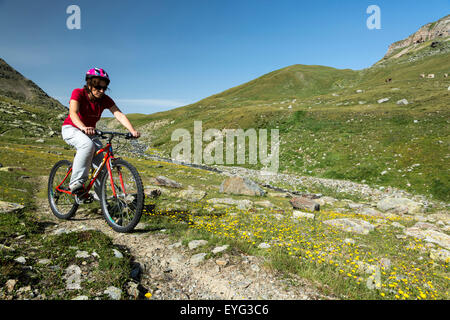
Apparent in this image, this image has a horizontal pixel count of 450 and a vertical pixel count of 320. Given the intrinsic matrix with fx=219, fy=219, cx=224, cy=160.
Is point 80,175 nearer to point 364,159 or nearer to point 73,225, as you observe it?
point 73,225

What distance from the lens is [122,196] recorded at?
6.04 m

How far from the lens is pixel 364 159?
27.9m

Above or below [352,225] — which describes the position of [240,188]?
above

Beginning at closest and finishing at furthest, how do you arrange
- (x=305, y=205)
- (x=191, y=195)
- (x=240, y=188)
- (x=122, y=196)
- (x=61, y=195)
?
1. (x=122, y=196)
2. (x=61, y=195)
3. (x=191, y=195)
4. (x=305, y=205)
5. (x=240, y=188)

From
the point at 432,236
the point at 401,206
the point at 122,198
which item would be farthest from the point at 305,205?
the point at 122,198

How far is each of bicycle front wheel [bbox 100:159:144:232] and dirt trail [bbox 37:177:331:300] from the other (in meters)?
0.48

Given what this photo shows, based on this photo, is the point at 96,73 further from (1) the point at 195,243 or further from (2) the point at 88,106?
(1) the point at 195,243

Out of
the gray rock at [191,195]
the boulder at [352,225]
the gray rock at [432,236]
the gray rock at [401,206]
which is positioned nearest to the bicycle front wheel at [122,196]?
the gray rock at [191,195]

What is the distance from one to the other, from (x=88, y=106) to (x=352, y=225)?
10.7 meters

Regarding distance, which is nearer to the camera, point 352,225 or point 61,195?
point 61,195

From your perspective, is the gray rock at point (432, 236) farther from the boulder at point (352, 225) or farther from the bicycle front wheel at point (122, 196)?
the bicycle front wheel at point (122, 196)
